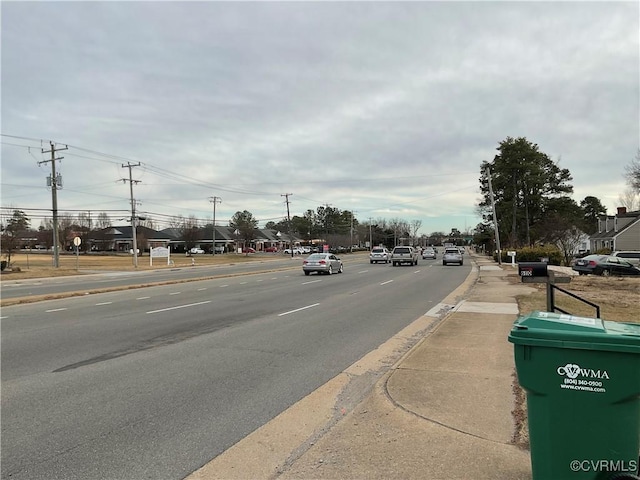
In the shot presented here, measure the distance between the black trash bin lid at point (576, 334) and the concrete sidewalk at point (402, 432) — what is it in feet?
3.69

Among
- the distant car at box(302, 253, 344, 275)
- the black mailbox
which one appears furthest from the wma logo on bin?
the distant car at box(302, 253, 344, 275)

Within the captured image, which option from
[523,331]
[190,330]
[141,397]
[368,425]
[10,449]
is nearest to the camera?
[523,331]

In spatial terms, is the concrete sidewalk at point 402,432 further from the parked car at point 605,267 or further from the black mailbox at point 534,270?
the parked car at point 605,267

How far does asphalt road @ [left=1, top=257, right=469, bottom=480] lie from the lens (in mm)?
4125

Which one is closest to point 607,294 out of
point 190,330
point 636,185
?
point 190,330

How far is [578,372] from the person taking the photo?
2906 mm

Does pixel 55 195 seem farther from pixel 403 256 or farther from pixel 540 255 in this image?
pixel 540 255

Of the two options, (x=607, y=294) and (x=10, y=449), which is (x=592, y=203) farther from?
(x=10, y=449)

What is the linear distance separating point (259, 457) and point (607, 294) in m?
16.3

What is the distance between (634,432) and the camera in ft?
9.36

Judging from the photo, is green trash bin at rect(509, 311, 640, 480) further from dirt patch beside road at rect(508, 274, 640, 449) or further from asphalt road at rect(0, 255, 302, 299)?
asphalt road at rect(0, 255, 302, 299)

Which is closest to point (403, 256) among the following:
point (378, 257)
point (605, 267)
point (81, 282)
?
point (378, 257)

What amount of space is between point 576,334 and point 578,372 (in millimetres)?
233

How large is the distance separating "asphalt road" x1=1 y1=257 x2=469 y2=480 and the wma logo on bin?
9.36 ft
